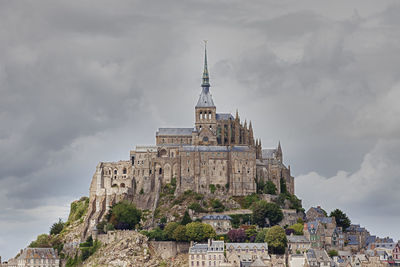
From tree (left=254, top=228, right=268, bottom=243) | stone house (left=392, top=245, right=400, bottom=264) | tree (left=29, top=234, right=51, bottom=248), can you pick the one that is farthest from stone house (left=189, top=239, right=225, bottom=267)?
tree (left=29, top=234, right=51, bottom=248)

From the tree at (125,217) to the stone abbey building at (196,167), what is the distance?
13.3 ft

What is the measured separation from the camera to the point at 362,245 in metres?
118

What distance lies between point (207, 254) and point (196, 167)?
2252 cm

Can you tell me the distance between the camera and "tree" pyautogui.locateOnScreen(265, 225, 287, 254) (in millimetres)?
106025

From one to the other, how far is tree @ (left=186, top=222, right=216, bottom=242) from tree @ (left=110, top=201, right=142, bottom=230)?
Answer: 981 centimetres

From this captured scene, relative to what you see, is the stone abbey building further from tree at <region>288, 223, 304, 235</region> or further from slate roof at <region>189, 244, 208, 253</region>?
slate roof at <region>189, 244, 208, 253</region>

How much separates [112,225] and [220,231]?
47.2 ft

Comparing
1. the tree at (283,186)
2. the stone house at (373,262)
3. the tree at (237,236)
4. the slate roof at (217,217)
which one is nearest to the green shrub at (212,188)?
the slate roof at (217,217)

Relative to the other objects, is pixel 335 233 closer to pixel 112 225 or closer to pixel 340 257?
pixel 340 257

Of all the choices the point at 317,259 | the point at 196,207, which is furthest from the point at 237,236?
the point at 196,207

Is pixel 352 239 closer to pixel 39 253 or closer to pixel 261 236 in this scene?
pixel 261 236

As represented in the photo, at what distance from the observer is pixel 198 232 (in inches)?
4323

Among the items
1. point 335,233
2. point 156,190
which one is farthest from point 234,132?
point 335,233

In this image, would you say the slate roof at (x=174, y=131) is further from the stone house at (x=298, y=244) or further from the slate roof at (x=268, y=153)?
the stone house at (x=298, y=244)
